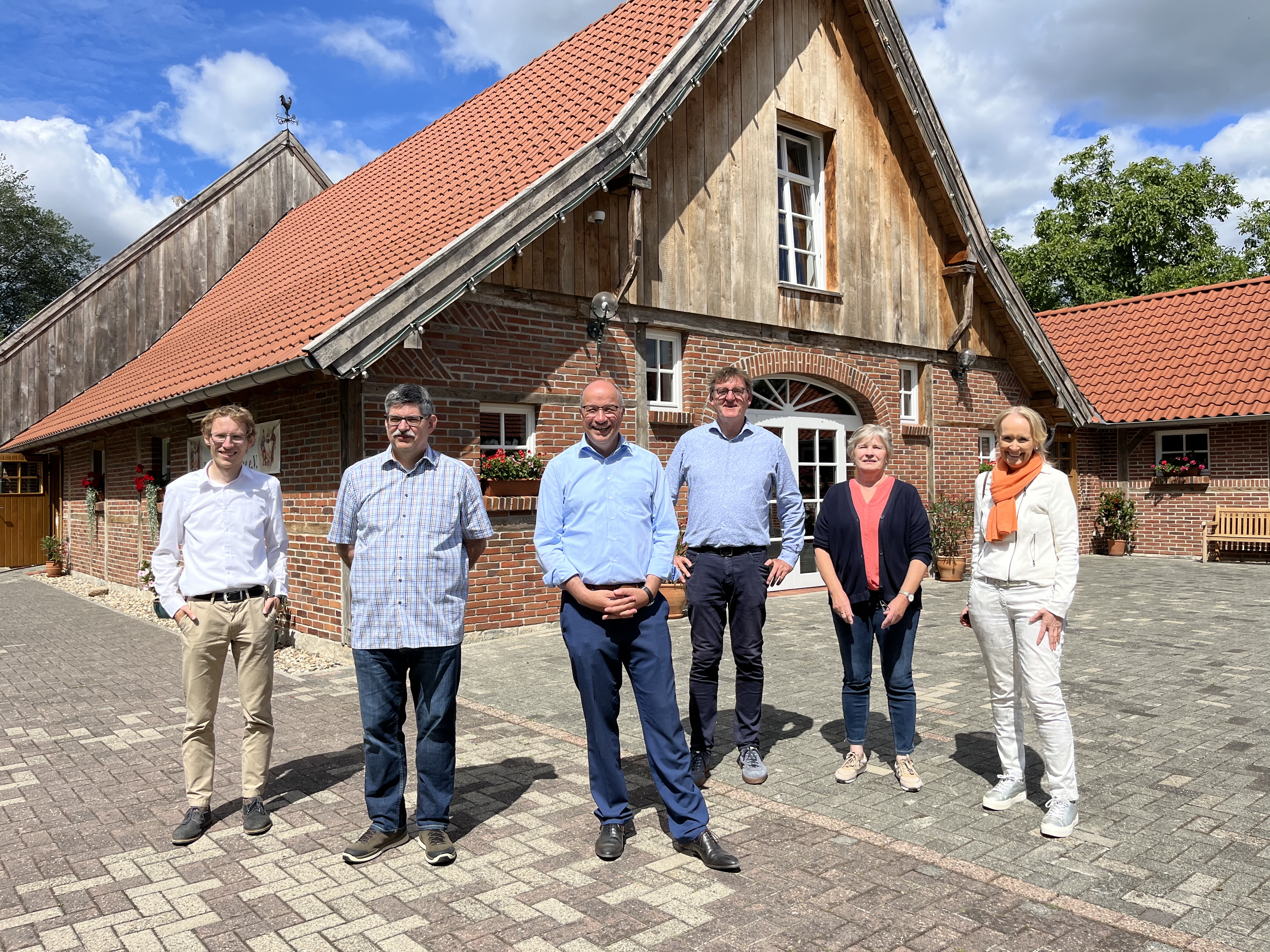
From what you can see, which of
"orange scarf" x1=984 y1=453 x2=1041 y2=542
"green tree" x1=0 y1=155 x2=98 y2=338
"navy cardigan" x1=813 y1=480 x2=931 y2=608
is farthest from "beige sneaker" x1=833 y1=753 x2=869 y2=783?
"green tree" x1=0 y1=155 x2=98 y2=338

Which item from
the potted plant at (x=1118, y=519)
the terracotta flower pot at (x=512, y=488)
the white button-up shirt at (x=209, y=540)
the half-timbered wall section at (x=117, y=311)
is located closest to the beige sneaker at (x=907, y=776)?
the white button-up shirt at (x=209, y=540)

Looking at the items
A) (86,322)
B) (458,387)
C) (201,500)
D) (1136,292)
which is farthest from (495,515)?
(1136,292)

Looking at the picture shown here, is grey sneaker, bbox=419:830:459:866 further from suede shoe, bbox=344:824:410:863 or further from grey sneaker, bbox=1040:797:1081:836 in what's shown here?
grey sneaker, bbox=1040:797:1081:836

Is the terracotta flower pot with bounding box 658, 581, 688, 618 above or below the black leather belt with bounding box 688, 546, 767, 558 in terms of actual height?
below

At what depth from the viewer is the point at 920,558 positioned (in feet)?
15.4

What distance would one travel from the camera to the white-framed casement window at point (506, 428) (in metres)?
9.33

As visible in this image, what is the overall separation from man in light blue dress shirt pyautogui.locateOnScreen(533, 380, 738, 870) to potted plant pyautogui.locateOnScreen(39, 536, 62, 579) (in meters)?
17.3

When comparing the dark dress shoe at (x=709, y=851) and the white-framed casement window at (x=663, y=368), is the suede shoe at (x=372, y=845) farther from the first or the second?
the white-framed casement window at (x=663, y=368)

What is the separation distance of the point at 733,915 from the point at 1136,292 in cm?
3284

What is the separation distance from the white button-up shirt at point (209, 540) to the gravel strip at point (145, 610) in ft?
2.25

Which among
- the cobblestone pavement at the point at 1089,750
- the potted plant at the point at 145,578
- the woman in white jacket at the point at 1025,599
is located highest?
the woman in white jacket at the point at 1025,599

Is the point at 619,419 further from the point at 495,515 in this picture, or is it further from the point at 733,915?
the point at 495,515

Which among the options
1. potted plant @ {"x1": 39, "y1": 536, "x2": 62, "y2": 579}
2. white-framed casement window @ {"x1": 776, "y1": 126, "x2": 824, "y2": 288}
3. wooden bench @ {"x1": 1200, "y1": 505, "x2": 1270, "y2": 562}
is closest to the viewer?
white-framed casement window @ {"x1": 776, "y1": 126, "x2": 824, "y2": 288}

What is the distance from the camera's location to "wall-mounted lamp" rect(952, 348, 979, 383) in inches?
553
